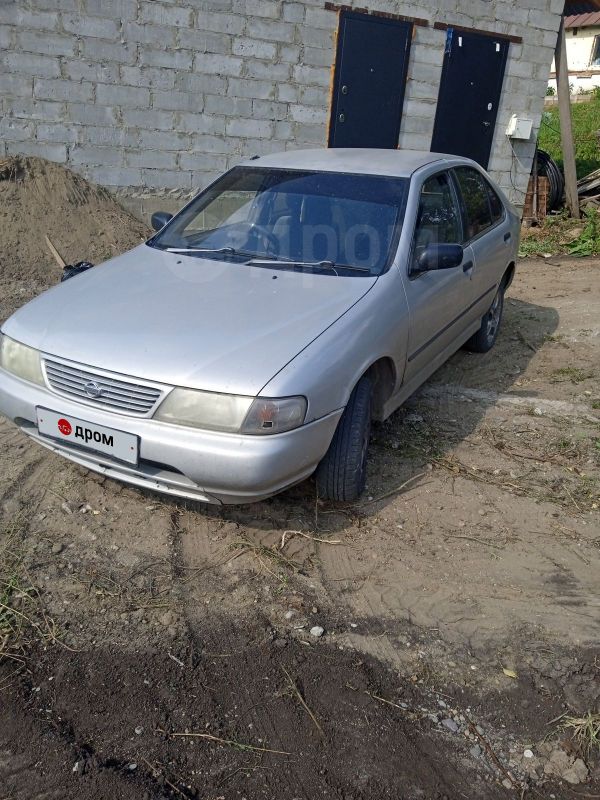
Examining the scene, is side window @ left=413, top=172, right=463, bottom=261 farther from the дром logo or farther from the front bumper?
the дром logo

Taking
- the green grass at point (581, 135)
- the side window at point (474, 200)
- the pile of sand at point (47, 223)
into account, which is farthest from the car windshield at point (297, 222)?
the green grass at point (581, 135)

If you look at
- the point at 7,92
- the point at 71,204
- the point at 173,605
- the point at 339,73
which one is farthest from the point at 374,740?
the point at 339,73

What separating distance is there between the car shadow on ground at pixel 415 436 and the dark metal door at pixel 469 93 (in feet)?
13.9

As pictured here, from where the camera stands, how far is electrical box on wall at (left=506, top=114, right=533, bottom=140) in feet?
34.0

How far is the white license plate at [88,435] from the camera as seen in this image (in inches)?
114

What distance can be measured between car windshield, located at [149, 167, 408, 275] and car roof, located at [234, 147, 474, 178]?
0.25 feet

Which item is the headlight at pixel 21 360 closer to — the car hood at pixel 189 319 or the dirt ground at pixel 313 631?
the car hood at pixel 189 319

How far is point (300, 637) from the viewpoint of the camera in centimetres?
270

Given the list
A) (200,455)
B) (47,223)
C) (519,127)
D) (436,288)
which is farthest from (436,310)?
(519,127)

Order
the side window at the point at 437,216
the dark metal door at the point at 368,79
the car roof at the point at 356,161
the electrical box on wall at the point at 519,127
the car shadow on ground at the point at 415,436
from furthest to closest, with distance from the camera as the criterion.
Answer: the electrical box on wall at the point at 519,127 < the dark metal door at the point at 368,79 < the car roof at the point at 356,161 < the side window at the point at 437,216 < the car shadow on ground at the point at 415,436

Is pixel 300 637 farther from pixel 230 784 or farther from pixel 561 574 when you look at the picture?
pixel 561 574

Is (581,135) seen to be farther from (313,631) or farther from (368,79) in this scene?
(313,631)

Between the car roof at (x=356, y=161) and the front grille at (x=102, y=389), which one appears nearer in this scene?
the front grille at (x=102, y=389)

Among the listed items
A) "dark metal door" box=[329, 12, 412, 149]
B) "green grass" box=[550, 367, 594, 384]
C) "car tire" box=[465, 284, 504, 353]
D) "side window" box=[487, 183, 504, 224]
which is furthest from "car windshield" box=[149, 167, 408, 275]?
"dark metal door" box=[329, 12, 412, 149]
